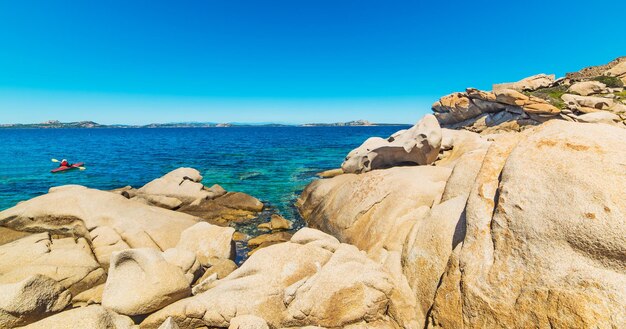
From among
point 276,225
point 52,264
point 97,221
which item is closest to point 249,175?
point 276,225

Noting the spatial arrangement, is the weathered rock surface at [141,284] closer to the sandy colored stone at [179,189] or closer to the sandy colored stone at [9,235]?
the sandy colored stone at [9,235]

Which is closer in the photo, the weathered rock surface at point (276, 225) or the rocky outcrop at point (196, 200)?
the weathered rock surface at point (276, 225)

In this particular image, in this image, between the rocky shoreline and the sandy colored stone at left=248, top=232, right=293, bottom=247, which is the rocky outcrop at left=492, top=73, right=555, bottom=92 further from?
the sandy colored stone at left=248, top=232, right=293, bottom=247

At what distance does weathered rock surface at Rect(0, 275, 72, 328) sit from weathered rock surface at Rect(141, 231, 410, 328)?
245 centimetres

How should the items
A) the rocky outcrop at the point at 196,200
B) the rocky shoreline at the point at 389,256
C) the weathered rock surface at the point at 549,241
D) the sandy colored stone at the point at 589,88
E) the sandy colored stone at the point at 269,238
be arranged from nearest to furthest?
the weathered rock surface at the point at 549,241 → the rocky shoreline at the point at 389,256 → the sandy colored stone at the point at 269,238 → the rocky outcrop at the point at 196,200 → the sandy colored stone at the point at 589,88

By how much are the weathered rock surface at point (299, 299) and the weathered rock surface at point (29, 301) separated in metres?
2.45

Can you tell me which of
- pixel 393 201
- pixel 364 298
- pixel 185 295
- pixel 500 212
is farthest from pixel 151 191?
pixel 500 212

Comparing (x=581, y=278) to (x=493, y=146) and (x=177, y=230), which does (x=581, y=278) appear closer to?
(x=493, y=146)

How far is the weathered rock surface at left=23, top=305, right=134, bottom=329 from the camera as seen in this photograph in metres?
6.40

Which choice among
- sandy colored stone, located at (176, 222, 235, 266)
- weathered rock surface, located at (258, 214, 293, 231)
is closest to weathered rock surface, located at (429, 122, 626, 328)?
sandy colored stone, located at (176, 222, 235, 266)

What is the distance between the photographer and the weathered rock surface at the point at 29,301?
6.69 m

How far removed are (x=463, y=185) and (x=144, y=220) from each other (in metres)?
13.9

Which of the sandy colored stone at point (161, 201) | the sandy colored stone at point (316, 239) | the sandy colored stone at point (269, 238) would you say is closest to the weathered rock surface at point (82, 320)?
the sandy colored stone at point (316, 239)

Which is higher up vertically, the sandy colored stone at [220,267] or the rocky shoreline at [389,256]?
the rocky shoreline at [389,256]
